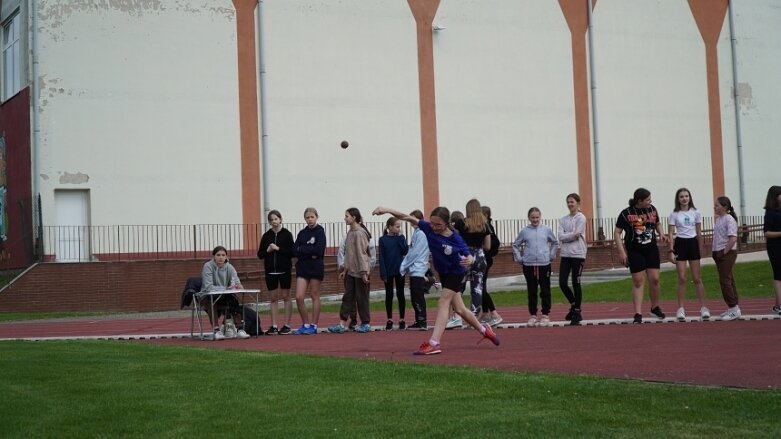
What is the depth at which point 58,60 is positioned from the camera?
3388 cm

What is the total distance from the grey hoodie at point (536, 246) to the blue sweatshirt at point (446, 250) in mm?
5399

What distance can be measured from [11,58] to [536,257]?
23.5 metres

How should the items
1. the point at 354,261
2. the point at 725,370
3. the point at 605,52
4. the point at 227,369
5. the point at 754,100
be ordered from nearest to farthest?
the point at 725,370 < the point at 227,369 < the point at 354,261 < the point at 605,52 < the point at 754,100

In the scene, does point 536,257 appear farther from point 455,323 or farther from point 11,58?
point 11,58

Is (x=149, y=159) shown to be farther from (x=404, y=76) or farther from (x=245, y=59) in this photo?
(x=404, y=76)

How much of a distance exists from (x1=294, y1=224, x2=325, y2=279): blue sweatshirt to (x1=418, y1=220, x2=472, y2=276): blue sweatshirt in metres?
5.58

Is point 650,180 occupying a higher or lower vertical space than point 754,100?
lower

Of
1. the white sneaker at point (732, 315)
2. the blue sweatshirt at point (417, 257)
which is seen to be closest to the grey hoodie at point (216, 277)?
the blue sweatshirt at point (417, 257)

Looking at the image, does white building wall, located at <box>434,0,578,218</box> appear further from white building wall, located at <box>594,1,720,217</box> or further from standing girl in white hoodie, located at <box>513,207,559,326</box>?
standing girl in white hoodie, located at <box>513,207,559,326</box>

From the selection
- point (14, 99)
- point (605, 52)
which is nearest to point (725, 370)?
point (14, 99)

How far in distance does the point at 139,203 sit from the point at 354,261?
16935mm

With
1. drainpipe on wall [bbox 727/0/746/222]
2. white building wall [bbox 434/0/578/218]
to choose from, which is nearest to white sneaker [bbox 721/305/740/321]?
white building wall [bbox 434/0/578/218]

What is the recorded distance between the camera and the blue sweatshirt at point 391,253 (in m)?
19.7

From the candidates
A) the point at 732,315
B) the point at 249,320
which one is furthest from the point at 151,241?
the point at 732,315
